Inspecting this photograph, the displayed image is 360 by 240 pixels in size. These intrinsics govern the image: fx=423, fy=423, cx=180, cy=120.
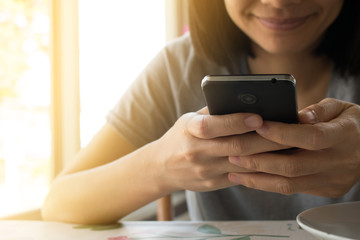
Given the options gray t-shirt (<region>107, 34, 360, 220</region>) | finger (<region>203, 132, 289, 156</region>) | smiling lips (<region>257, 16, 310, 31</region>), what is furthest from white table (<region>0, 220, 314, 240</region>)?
smiling lips (<region>257, 16, 310, 31</region>)

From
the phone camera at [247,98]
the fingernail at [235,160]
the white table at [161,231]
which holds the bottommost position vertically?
the white table at [161,231]

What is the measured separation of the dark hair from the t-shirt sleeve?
0.39ft

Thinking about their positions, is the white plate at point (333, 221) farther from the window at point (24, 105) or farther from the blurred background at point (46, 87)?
the window at point (24, 105)

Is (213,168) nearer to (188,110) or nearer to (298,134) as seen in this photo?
(298,134)

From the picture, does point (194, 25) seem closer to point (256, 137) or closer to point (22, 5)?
point (256, 137)

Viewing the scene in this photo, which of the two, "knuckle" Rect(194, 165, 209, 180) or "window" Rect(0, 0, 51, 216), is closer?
"knuckle" Rect(194, 165, 209, 180)

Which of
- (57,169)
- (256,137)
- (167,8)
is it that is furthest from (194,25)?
(167,8)

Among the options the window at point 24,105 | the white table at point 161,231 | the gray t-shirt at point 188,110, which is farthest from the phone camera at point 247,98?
the window at point 24,105

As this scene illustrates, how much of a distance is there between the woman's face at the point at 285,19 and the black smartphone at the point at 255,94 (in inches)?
14.4

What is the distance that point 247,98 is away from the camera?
506mm

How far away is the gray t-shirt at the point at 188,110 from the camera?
39.0 inches

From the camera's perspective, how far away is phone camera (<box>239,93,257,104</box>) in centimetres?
50

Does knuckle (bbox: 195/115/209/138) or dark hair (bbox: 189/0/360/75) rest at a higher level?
dark hair (bbox: 189/0/360/75)

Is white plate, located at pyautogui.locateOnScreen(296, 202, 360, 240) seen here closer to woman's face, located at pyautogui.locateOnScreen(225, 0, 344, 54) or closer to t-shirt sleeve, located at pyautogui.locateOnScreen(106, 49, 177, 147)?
woman's face, located at pyautogui.locateOnScreen(225, 0, 344, 54)
